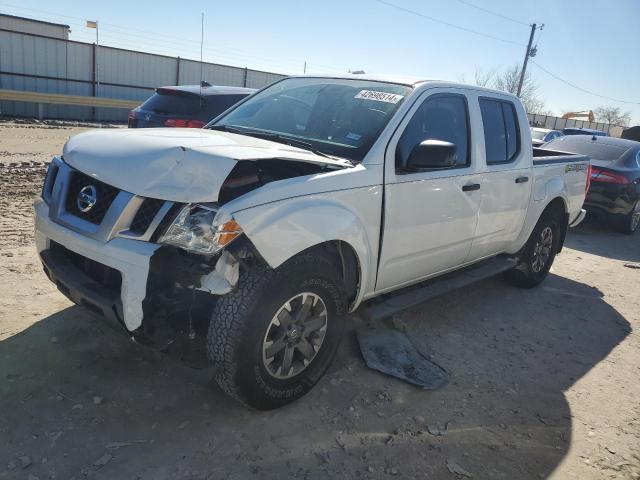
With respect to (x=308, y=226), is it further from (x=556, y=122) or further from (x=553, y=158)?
(x=556, y=122)

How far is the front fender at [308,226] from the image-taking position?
102 inches

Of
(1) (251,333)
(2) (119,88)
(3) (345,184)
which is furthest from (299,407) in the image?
(2) (119,88)

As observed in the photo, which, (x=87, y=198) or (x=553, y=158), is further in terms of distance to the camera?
(x=553, y=158)

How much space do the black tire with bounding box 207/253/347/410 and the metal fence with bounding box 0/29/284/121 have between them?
705 inches

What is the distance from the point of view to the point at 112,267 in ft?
8.27

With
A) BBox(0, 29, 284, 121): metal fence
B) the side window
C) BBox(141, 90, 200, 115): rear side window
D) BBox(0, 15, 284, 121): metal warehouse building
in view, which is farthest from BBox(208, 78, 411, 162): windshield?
BBox(0, 29, 284, 121): metal fence

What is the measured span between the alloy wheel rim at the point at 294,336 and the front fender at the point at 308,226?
327mm

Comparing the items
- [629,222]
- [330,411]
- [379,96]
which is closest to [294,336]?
[330,411]

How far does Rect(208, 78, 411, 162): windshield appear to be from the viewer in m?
3.45

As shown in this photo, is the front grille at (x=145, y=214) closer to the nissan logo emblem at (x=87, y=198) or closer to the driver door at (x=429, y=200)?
the nissan logo emblem at (x=87, y=198)

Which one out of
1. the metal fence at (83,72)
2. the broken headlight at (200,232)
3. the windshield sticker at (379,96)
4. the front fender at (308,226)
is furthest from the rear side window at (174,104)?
the metal fence at (83,72)

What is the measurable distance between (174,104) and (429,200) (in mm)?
5363

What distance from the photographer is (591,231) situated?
30.9 feet

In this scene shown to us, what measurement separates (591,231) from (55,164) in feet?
29.6
